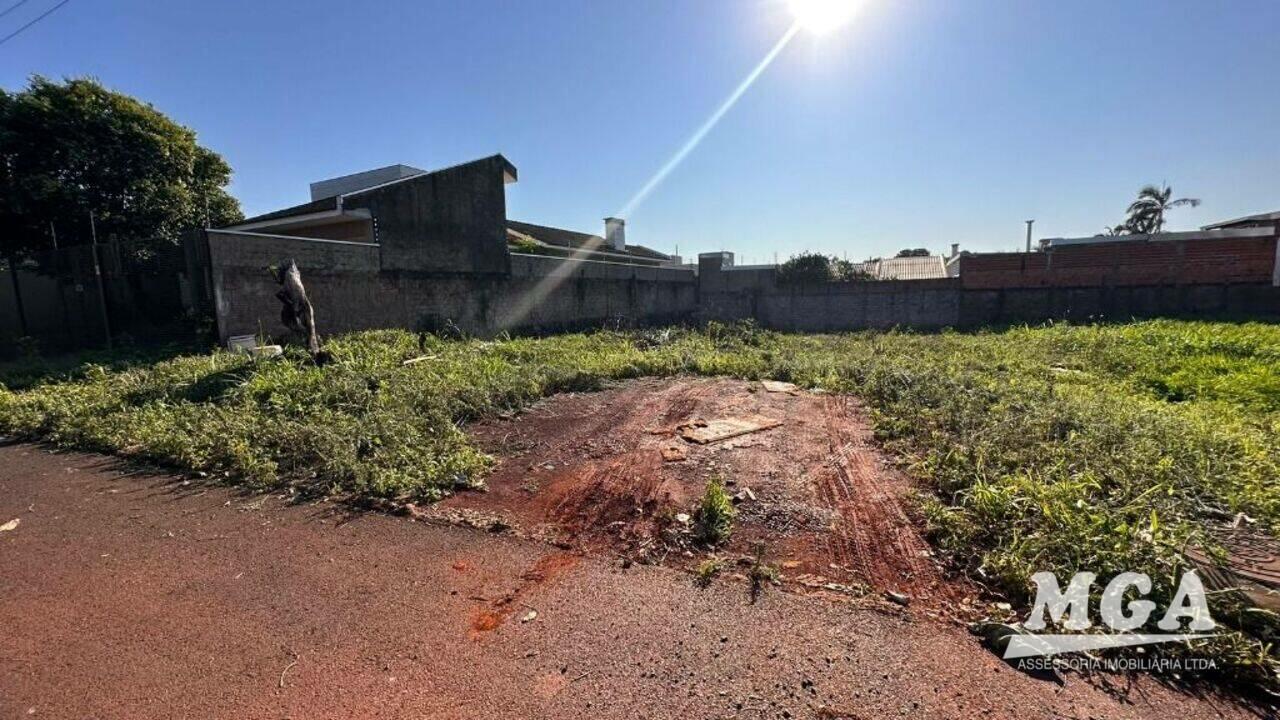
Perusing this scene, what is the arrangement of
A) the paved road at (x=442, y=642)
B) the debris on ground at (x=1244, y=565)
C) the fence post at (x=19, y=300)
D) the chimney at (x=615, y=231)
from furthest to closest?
the chimney at (x=615, y=231) < the fence post at (x=19, y=300) < the debris on ground at (x=1244, y=565) < the paved road at (x=442, y=642)

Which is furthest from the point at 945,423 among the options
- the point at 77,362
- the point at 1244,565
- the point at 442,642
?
the point at 77,362

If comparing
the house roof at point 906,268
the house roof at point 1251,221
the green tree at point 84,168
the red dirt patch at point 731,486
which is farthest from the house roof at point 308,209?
the house roof at point 1251,221

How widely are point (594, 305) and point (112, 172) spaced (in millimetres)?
12866

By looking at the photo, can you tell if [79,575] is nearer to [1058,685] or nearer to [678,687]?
[678,687]

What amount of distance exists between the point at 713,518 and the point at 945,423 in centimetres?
316

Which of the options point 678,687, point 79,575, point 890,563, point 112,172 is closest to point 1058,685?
point 890,563

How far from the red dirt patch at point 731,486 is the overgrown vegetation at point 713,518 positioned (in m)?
A: 0.09

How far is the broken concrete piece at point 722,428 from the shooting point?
5055 mm

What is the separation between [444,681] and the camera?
6.60ft

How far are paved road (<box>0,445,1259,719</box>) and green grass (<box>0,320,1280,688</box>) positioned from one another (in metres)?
0.78

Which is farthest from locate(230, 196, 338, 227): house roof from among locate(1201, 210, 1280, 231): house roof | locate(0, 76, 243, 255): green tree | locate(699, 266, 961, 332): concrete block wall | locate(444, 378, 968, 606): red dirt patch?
locate(1201, 210, 1280, 231): house roof

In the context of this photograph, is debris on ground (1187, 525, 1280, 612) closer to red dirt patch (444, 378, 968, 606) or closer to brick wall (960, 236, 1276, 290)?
red dirt patch (444, 378, 968, 606)

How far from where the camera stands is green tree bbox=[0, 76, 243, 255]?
39.1ft

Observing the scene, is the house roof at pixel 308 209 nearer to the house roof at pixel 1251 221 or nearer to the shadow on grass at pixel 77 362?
the shadow on grass at pixel 77 362
